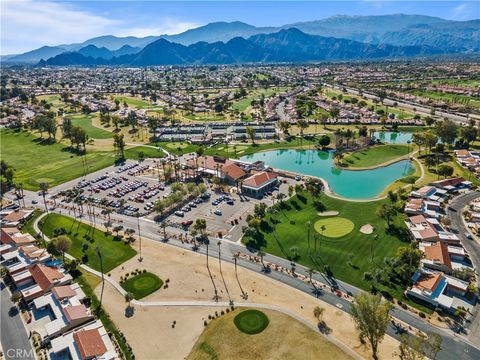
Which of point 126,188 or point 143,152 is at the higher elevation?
point 143,152

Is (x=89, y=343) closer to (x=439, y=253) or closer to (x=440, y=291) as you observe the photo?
(x=440, y=291)

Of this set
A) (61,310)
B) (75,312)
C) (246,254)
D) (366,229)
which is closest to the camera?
(75,312)

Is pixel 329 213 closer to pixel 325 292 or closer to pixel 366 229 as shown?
pixel 366 229

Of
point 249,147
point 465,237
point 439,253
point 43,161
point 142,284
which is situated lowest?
point 142,284

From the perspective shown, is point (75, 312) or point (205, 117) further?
point (205, 117)

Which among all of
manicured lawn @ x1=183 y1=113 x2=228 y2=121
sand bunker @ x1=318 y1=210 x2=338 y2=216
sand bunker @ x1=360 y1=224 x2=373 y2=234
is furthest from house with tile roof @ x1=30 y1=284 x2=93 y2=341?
manicured lawn @ x1=183 y1=113 x2=228 y2=121

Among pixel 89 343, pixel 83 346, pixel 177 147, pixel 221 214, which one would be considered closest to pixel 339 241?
pixel 221 214

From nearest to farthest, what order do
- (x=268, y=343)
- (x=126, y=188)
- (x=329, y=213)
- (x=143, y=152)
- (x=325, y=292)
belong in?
(x=268, y=343) < (x=325, y=292) < (x=329, y=213) < (x=126, y=188) < (x=143, y=152)

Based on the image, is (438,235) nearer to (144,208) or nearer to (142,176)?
(144,208)
